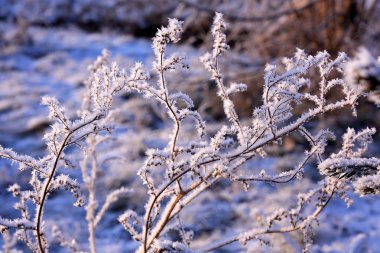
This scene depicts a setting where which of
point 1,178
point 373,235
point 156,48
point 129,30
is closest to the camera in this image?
point 156,48

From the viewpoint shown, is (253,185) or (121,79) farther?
(253,185)

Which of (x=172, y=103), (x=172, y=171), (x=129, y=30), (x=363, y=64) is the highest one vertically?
(x=129, y=30)

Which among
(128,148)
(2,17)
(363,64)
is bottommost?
(363,64)

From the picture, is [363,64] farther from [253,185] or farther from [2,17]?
[2,17]

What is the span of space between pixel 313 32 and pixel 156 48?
4108mm

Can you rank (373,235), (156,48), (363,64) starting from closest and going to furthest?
(363,64) < (156,48) < (373,235)

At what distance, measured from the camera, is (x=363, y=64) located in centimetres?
77

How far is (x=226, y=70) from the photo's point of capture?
5.66 m

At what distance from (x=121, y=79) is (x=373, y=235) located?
2.61 metres

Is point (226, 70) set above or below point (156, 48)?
→ above

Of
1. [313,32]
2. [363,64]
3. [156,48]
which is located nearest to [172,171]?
[156,48]

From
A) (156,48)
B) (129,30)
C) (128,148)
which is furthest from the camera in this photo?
(129,30)

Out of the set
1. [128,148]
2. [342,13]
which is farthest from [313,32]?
[128,148]

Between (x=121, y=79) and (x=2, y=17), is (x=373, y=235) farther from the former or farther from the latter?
(x=2, y=17)
